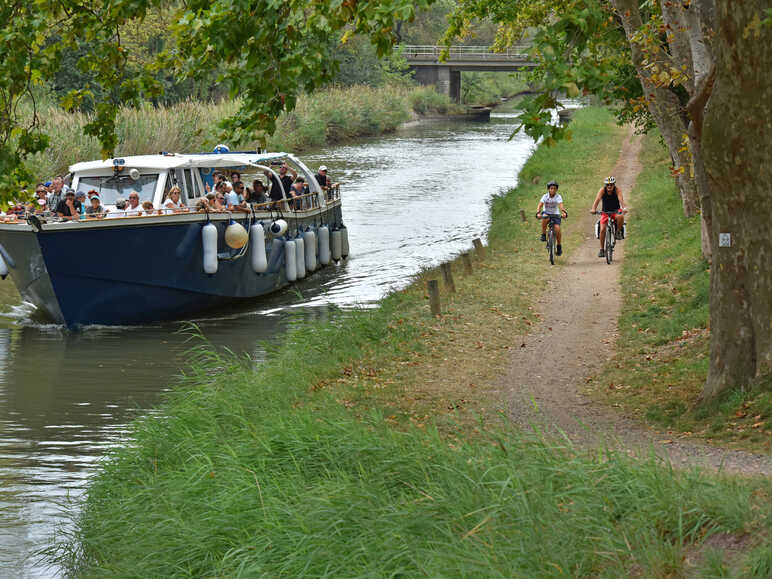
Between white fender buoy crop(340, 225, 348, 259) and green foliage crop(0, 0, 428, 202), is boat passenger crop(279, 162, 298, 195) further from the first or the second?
→ green foliage crop(0, 0, 428, 202)

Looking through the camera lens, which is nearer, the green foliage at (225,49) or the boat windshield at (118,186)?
the green foliage at (225,49)

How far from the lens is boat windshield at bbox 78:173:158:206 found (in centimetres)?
2047

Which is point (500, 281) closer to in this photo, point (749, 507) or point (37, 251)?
point (37, 251)

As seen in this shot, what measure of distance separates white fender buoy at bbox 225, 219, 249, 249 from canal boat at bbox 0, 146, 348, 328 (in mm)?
18

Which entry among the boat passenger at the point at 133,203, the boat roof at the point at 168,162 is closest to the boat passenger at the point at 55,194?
the boat roof at the point at 168,162

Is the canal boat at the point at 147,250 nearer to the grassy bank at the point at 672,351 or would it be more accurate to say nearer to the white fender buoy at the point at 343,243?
the white fender buoy at the point at 343,243

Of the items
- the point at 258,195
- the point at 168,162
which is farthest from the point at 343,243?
the point at 168,162

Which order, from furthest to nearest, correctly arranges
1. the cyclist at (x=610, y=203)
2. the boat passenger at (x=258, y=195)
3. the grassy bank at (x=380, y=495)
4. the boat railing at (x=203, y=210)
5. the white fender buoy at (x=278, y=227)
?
1. the boat passenger at (x=258, y=195)
2. the white fender buoy at (x=278, y=227)
3. the cyclist at (x=610, y=203)
4. the boat railing at (x=203, y=210)
5. the grassy bank at (x=380, y=495)

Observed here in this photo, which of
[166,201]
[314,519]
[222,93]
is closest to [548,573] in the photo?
[314,519]

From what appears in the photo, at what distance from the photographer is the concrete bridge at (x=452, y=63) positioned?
287 ft

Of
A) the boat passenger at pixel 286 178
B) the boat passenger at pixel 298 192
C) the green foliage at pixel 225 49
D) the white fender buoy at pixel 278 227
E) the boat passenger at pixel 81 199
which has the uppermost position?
the green foliage at pixel 225 49

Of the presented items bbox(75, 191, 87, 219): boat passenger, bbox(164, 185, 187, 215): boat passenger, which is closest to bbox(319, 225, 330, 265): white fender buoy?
bbox(164, 185, 187, 215): boat passenger

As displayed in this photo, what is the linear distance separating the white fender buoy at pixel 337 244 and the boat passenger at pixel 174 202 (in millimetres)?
6602

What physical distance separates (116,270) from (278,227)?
12.3 feet
